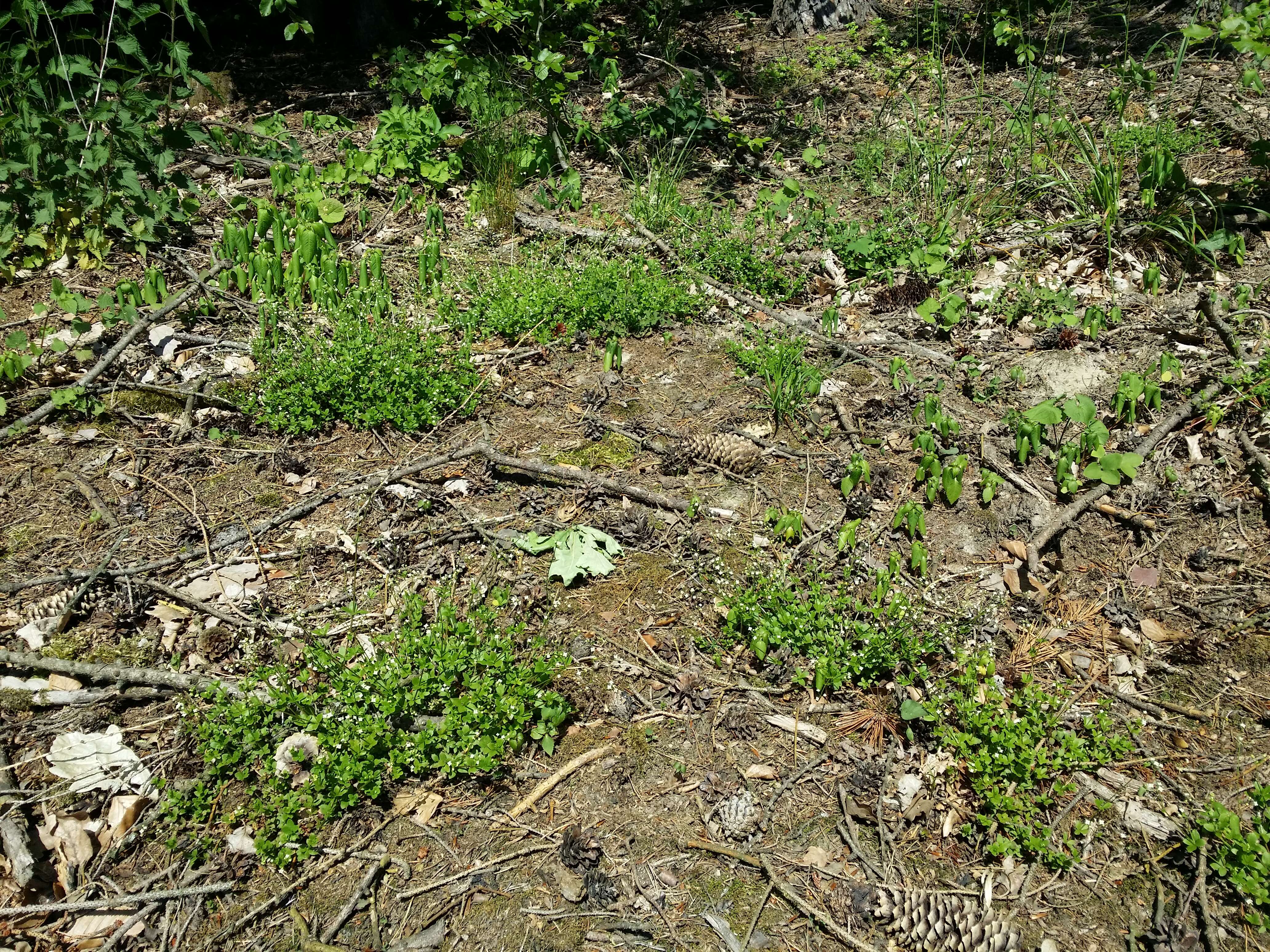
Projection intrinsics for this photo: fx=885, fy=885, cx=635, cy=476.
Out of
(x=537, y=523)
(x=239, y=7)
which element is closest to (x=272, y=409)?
(x=537, y=523)

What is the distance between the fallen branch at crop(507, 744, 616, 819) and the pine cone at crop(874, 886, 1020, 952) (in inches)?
36.0

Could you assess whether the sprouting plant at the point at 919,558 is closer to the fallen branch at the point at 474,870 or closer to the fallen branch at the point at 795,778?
the fallen branch at the point at 795,778

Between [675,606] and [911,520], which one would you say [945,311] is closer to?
[911,520]

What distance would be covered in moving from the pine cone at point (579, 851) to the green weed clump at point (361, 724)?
0.30 meters

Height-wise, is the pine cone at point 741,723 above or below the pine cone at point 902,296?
below

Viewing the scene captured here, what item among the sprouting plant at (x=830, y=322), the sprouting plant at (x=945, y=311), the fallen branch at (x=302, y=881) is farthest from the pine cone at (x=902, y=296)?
the fallen branch at (x=302, y=881)

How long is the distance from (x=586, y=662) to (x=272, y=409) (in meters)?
1.99

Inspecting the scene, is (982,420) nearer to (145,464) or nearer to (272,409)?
(272,409)

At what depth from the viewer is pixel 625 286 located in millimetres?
4770

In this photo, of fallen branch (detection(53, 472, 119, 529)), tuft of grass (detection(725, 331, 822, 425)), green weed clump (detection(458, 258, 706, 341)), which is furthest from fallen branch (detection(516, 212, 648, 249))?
fallen branch (detection(53, 472, 119, 529))

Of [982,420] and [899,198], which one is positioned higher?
[899,198]

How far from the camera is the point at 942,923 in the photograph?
7.63 feet

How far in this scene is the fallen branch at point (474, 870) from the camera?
8.07ft

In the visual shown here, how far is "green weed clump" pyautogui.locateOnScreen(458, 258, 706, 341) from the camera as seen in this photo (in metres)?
4.65
